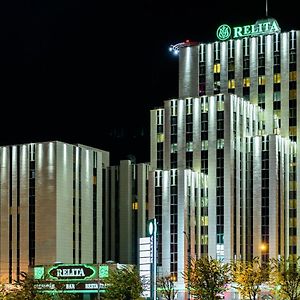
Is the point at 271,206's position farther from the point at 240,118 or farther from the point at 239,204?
the point at 240,118

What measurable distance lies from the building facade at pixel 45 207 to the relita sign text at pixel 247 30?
32.7 m

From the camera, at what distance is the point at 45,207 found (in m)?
152

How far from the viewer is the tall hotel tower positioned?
14450cm

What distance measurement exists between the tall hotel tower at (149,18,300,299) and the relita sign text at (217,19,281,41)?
179mm

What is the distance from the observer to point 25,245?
153625 mm

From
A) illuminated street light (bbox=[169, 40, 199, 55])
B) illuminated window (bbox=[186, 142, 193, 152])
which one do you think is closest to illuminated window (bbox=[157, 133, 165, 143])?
illuminated window (bbox=[186, 142, 193, 152])

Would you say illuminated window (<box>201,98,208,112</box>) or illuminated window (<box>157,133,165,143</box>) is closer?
illuminated window (<box>201,98,208,112</box>)

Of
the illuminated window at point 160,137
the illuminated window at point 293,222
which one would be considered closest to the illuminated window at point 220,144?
the illuminated window at point 160,137

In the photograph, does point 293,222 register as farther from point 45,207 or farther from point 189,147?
point 45,207

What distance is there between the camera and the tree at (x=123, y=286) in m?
122

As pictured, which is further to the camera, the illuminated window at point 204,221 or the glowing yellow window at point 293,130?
the glowing yellow window at point 293,130

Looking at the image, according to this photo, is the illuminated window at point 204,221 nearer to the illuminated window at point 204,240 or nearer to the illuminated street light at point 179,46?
the illuminated window at point 204,240

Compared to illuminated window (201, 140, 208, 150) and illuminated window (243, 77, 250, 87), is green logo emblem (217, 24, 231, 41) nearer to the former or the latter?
illuminated window (243, 77, 250, 87)

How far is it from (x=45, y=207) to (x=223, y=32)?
44808 millimetres
